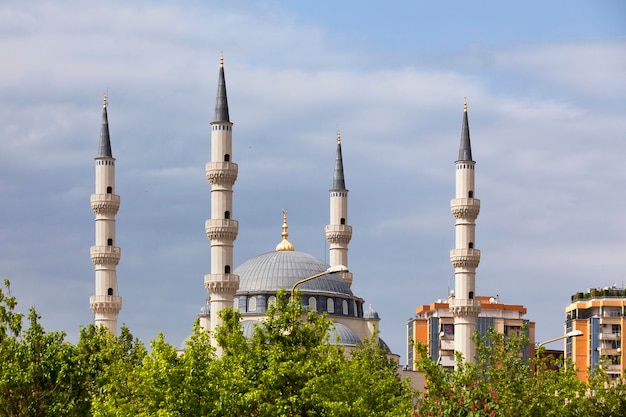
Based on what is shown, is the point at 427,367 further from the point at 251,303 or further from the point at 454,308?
the point at 251,303

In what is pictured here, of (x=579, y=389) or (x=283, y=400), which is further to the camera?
(x=579, y=389)

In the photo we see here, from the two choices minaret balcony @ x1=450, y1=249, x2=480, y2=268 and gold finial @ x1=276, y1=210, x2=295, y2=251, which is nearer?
minaret balcony @ x1=450, y1=249, x2=480, y2=268

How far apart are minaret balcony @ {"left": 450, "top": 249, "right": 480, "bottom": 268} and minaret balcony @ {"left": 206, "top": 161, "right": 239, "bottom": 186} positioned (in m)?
12.2

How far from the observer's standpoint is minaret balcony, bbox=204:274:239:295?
72.6 m

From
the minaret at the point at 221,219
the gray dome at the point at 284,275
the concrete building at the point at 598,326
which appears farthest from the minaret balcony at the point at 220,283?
the concrete building at the point at 598,326

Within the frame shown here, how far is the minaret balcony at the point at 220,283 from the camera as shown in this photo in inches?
2859

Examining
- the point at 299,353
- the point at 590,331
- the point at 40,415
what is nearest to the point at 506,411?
the point at 299,353

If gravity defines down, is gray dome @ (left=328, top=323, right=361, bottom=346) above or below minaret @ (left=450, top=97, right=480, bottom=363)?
below

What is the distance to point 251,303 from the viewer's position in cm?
8638

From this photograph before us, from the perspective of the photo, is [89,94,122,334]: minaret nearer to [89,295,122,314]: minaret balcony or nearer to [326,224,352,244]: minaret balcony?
[89,295,122,314]: minaret balcony

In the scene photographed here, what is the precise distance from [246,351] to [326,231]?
5268 cm

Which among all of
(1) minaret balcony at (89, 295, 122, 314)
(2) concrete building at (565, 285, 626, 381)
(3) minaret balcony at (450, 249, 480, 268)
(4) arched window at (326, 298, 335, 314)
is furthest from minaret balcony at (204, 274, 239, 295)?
(2) concrete building at (565, 285, 626, 381)

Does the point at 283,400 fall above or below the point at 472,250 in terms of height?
below

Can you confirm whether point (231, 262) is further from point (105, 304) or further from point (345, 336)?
point (345, 336)
